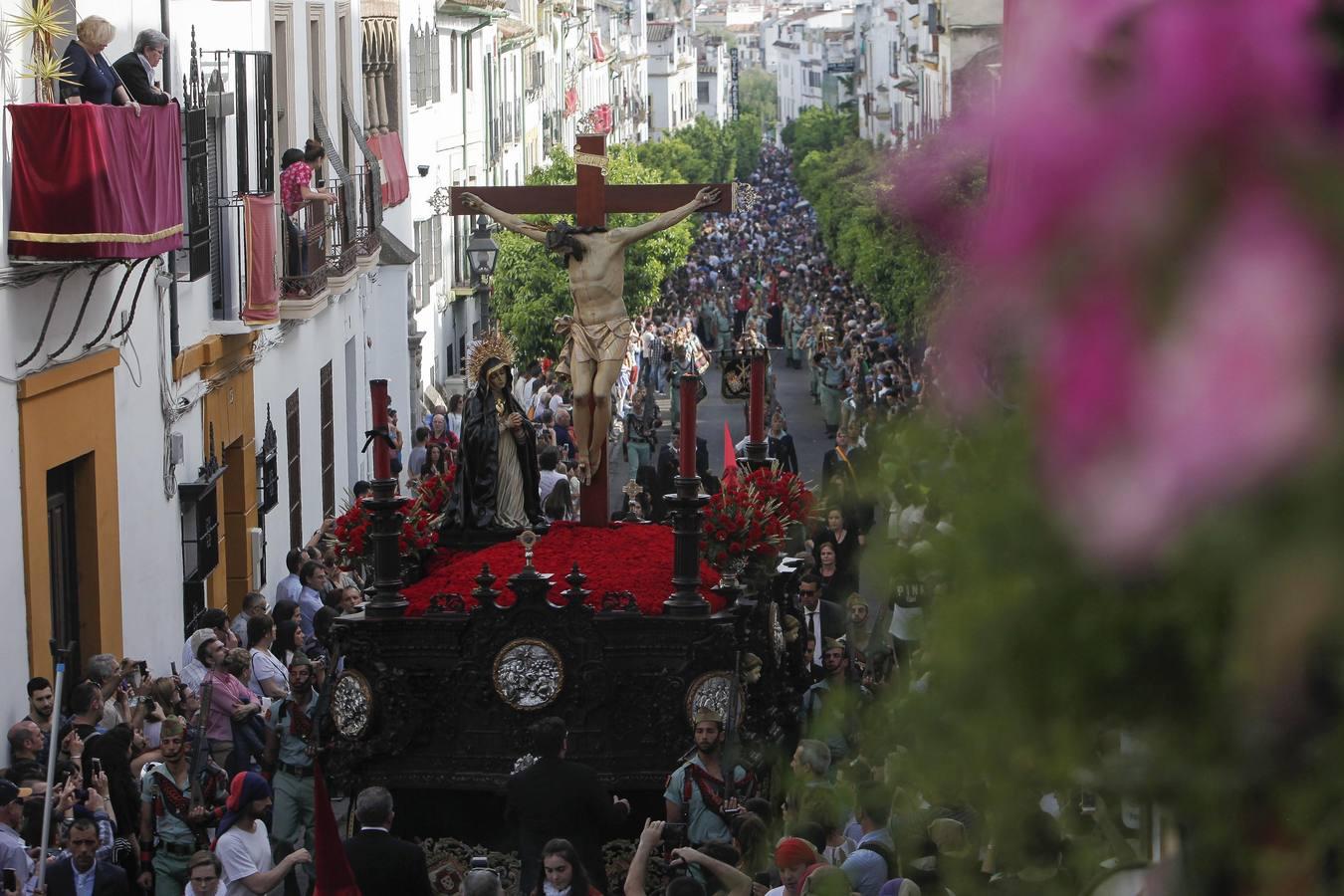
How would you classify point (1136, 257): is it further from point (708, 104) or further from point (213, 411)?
point (708, 104)

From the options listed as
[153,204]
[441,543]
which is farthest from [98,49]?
[441,543]

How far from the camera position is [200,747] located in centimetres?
1003

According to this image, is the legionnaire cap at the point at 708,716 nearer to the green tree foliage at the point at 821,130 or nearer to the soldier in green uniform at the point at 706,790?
the soldier in green uniform at the point at 706,790

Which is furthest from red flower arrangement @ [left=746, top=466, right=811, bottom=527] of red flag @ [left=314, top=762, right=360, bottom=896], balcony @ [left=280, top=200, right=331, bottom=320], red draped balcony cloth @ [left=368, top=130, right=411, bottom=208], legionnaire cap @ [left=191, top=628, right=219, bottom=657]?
red draped balcony cloth @ [left=368, top=130, right=411, bottom=208]

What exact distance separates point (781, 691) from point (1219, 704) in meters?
9.83

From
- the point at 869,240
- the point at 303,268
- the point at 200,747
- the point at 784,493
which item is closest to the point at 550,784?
the point at 200,747

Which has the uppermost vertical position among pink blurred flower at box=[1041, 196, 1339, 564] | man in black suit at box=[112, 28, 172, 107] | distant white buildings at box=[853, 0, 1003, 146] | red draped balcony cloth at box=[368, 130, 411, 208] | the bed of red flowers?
distant white buildings at box=[853, 0, 1003, 146]

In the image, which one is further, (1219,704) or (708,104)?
(708,104)

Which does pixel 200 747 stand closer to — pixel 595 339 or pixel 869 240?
pixel 595 339

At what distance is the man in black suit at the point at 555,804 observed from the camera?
349 inches

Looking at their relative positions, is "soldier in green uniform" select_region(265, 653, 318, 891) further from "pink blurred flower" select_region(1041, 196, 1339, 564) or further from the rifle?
"pink blurred flower" select_region(1041, 196, 1339, 564)

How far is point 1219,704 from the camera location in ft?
3.99

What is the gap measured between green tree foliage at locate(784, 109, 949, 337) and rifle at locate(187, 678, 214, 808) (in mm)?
3756

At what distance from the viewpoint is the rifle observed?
9719mm
